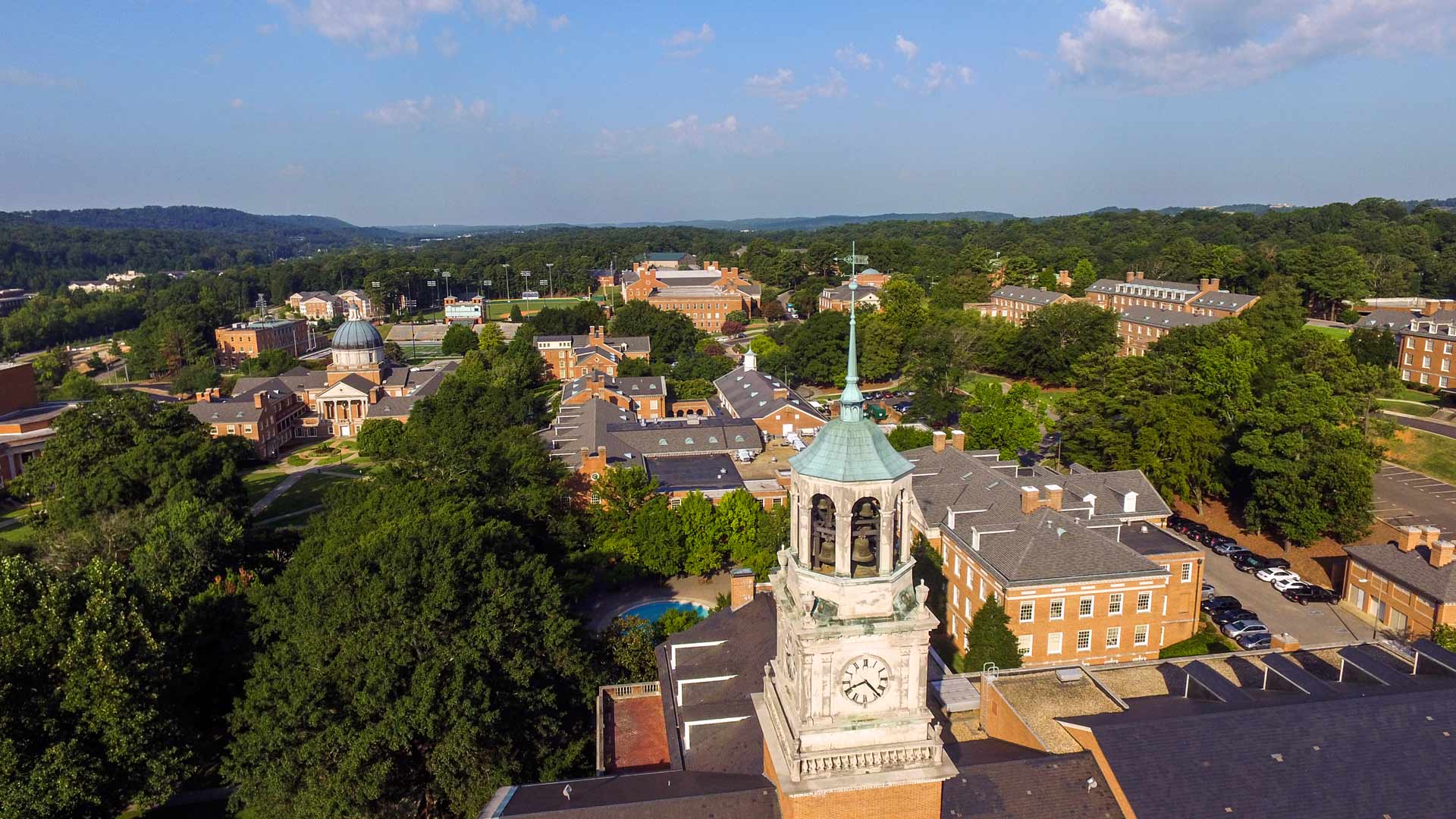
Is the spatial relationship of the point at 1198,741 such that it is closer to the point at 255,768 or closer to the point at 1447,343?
the point at 255,768

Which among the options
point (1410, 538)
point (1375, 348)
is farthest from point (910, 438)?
point (1375, 348)

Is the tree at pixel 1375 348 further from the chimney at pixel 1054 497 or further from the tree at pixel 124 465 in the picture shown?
the tree at pixel 124 465

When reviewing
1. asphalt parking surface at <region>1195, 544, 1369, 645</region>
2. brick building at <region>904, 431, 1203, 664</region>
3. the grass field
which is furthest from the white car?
the grass field

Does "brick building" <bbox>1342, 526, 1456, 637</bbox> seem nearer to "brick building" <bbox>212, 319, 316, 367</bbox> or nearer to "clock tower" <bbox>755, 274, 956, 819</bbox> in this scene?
"clock tower" <bbox>755, 274, 956, 819</bbox>

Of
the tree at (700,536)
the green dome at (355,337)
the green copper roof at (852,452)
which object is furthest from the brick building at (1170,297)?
the green copper roof at (852,452)

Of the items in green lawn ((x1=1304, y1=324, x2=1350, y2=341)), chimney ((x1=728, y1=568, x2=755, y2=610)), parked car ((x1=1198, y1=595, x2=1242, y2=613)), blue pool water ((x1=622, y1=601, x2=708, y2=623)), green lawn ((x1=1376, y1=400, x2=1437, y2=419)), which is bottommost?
blue pool water ((x1=622, y1=601, x2=708, y2=623))

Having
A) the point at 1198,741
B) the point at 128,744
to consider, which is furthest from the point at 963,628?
the point at 128,744
